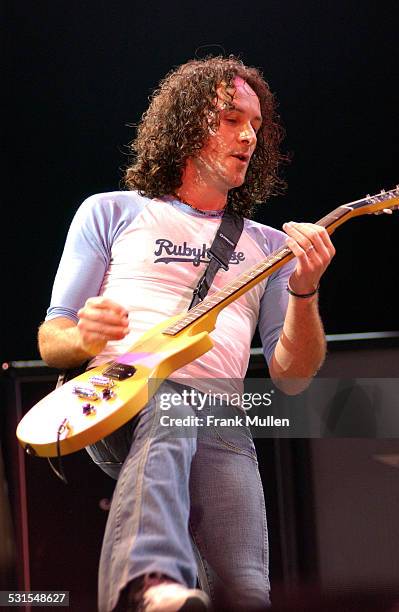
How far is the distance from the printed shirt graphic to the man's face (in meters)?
0.14

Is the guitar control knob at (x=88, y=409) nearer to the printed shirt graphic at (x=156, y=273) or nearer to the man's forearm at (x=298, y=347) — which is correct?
the printed shirt graphic at (x=156, y=273)

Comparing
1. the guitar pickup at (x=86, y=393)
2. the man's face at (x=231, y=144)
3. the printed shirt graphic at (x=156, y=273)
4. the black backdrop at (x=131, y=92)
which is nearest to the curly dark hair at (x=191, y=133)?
the man's face at (x=231, y=144)

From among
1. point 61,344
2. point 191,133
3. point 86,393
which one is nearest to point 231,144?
point 191,133

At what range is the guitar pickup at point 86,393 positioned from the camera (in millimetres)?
1760

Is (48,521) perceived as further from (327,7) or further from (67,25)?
(327,7)

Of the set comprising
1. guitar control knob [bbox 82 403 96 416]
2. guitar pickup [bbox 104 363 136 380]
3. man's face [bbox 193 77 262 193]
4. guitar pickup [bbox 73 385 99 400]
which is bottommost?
guitar control knob [bbox 82 403 96 416]

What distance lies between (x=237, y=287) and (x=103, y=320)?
37 cm

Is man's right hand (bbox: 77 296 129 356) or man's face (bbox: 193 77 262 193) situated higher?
man's face (bbox: 193 77 262 193)

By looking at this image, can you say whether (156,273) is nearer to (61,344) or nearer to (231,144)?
(61,344)

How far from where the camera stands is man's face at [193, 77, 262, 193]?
2.31 m

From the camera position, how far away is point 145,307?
2.01m

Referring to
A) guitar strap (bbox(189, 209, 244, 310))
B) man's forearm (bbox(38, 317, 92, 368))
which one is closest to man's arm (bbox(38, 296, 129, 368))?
man's forearm (bbox(38, 317, 92, 368))

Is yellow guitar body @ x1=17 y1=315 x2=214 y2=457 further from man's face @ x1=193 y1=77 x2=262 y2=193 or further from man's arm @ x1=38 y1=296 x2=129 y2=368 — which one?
man's face @ x1=193 y1=77 x2=262 y2=193

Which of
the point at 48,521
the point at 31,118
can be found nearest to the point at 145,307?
the point at 48,521
